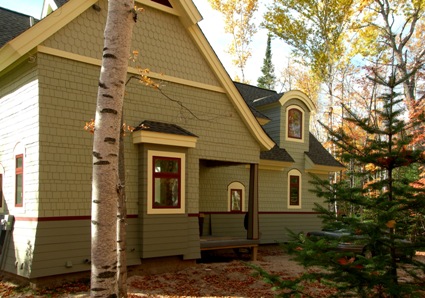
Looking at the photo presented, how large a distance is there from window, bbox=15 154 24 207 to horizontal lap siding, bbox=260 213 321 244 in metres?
9.59

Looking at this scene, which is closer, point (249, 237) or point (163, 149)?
point (163, 149)

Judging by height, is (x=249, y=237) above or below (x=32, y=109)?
below

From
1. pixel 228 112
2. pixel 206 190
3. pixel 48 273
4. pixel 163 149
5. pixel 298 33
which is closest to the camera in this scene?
pixel 48 273

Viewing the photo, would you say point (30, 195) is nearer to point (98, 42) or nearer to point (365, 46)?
point (98, 42)

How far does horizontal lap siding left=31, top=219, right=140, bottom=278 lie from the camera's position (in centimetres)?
852

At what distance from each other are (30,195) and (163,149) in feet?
11.1

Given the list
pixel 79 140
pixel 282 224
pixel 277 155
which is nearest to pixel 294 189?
pixel 282 224

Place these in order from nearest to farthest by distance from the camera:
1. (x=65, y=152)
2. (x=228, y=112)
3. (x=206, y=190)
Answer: (x=65, y=152) → (x=228, y=112) → (x=206, y=190)

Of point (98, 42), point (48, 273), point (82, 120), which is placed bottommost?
point (48, 273)

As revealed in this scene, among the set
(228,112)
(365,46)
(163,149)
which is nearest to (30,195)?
(163,149)

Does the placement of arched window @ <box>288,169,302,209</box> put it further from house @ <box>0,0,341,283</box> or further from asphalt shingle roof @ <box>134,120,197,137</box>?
asphalt shingle roof @ <box>134,120,197,137</box>

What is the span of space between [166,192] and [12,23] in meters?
7.57

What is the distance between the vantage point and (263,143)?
525 inches

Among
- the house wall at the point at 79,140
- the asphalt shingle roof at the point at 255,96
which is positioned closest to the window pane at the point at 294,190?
the asphalt shingle roof at the point at 255,96
